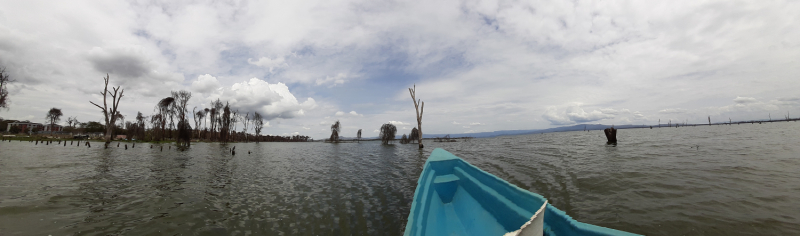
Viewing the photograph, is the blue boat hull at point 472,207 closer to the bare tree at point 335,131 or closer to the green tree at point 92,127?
the bare tree at point 335,131

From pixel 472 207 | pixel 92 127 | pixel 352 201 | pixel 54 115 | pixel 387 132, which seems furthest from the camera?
pixel 92 127

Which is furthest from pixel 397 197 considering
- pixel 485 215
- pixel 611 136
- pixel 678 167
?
pixel 611 136

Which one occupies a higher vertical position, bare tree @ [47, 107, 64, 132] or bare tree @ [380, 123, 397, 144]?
bare tree @ [47, 107, 64, 132]

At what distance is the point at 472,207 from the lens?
15.5 feet

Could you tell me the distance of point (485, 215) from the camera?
4.22 m

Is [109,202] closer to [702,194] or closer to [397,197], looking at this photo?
[397,197]

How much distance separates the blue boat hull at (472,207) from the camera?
2.85m

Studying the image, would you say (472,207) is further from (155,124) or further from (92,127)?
(92,127)

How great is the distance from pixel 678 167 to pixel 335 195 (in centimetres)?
1334

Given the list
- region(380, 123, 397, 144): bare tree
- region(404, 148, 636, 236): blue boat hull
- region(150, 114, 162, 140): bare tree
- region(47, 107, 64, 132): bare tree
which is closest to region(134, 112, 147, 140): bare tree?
region(150, 114, 162, 140): bare tree

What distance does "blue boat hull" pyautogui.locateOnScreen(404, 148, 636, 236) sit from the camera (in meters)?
2.85

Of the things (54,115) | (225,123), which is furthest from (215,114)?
(54,115)

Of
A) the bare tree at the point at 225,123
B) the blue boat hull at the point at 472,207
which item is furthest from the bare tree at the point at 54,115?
the blue boat hull at the point at 472,207

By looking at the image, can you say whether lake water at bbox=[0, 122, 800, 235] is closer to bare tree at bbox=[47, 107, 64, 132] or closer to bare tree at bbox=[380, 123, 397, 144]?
bare tree at bbox=[380, 123, 397, 144]
